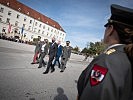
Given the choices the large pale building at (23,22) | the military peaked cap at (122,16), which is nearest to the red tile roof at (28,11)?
the large pale building at (23,22)

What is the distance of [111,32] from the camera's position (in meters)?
1.63

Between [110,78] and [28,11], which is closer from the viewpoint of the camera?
[110,78]

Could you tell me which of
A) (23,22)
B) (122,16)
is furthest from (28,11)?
(122,16)

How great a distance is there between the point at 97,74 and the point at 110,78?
11 centimetres

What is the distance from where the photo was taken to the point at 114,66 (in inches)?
51.9

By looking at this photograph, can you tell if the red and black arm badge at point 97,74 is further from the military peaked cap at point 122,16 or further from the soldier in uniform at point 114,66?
the military peaked cap at point 122,16

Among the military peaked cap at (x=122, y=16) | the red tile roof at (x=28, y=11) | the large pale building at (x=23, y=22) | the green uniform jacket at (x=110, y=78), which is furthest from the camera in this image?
the red tile roof at (x=28, y=11)

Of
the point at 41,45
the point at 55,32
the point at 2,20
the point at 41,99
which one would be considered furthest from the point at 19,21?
the point at 41,99

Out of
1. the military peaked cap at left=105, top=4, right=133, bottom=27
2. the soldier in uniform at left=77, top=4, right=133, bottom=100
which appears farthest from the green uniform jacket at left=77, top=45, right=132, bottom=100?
the military peaked cap at left=105, top=4, right=133, bottom=27

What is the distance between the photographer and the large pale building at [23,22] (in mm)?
67688

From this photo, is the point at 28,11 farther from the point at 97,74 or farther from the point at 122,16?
the point at 97,74

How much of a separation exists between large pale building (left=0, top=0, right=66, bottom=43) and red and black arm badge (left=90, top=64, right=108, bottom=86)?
56.9 m

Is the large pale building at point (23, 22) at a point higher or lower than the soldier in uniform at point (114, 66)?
higher

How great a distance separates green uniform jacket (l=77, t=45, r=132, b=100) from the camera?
1266mm
